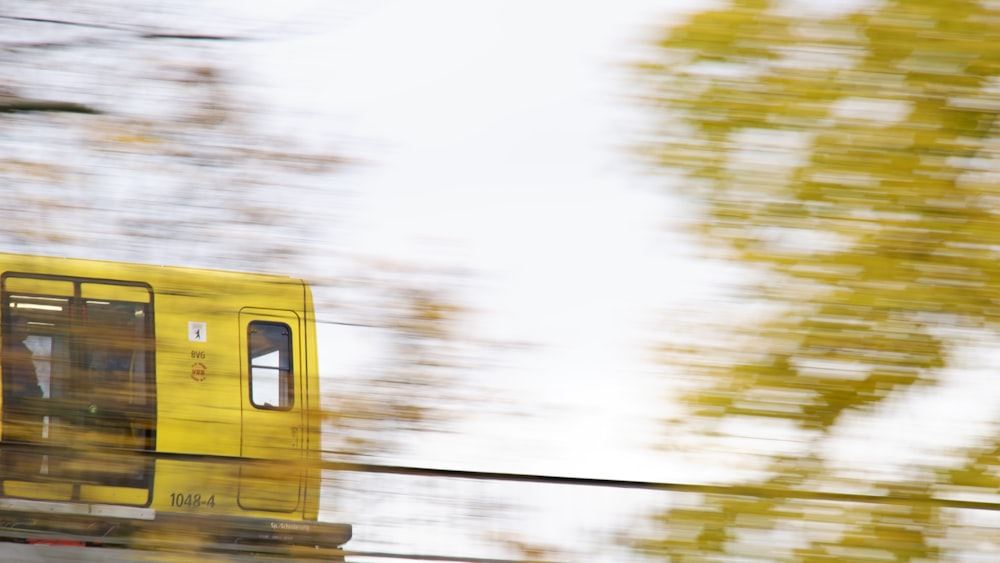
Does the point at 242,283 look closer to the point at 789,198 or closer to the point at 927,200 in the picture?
the point at 789,198

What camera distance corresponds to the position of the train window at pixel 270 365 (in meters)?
1.68

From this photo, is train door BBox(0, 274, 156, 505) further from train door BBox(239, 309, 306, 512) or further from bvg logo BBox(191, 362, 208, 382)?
train door BBox(239, 309, 306, 512)

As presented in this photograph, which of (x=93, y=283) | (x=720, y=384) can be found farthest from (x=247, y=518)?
(x=720, y=384)

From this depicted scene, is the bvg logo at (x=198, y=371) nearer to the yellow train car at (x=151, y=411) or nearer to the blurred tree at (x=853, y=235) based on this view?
the yellow train car at (x=151, y=411)

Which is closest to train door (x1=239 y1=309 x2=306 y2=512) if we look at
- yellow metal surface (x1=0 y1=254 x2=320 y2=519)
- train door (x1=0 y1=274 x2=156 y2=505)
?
yellow metal surface (x1=0 y1=254 x2=320 y2=519)

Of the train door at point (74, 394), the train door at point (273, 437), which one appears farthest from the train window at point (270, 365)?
the train door at point (74, 394)

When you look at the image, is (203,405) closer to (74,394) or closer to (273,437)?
(273,437)

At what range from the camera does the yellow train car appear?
1.64 meters

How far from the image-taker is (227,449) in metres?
1.67

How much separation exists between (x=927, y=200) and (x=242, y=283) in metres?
1.34

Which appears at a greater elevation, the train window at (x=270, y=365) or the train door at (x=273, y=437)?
the train window at (x=270, y=365)

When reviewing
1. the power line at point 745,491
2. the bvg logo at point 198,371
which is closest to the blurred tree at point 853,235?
the power line at point 745,491

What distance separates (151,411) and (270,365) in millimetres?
242

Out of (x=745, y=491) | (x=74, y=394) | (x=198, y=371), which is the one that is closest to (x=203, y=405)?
(x=198, y=371)
